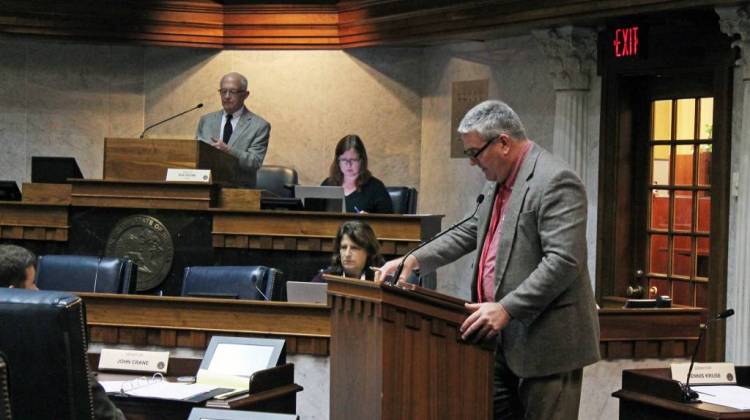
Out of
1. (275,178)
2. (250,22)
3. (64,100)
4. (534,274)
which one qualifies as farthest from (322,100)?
(534,274)

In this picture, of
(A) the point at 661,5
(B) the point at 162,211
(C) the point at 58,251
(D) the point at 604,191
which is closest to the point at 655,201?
(D) the point at 604,191

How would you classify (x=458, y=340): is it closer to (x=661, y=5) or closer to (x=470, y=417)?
(x=470, y=417)

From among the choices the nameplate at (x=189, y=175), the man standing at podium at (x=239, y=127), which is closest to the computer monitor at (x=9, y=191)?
the nameplate at (x=189, y=175)

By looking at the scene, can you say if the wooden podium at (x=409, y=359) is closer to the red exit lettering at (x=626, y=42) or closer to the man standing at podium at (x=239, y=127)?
the man standing at podium at (x=239, y=127)

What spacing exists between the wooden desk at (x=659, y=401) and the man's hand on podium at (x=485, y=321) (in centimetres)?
73

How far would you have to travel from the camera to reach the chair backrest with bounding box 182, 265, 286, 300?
5.68 meters

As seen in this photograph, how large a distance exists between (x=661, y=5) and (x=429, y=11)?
225cm

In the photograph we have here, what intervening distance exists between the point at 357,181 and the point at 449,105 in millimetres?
2446

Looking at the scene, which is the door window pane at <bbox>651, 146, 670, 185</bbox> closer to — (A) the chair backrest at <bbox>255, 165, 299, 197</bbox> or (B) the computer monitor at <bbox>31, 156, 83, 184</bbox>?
(A) the chair backrest at <bbox>255, 165, 299, 197</bbox>

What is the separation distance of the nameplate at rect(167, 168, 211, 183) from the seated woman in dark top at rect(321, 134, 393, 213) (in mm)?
1047

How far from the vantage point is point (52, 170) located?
25.0 feet

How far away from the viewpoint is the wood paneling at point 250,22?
945 cm

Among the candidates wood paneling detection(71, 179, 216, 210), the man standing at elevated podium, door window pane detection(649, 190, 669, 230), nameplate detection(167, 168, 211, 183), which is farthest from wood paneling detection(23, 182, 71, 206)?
the man standing at elevated podium

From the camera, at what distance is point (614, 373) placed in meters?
5.07
